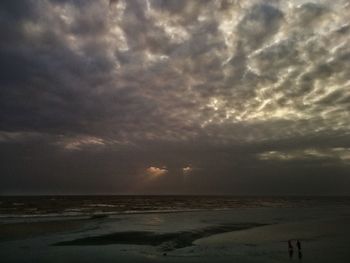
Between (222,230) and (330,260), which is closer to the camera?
(330,260)

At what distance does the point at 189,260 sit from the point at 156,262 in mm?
2703

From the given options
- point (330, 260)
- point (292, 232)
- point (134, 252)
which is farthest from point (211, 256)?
point (292, 232)

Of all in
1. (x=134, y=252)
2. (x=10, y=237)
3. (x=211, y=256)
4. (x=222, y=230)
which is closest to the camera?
(x=211, y=256)

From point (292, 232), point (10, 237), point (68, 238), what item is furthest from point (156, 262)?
point (292, 232)

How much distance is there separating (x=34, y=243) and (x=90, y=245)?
594 centimetres

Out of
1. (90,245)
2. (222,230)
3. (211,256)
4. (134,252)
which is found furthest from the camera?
(222,230)

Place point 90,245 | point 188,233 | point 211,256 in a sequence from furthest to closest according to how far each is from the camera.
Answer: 1. point 188,233
2. point 90,245
3. point 211,256

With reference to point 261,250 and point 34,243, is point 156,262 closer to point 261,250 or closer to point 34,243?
point 261,250

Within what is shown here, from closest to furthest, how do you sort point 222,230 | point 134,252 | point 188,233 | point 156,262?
point 156,262
point 134,252
point 188,233
point 222,230

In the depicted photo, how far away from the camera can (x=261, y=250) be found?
3253 centimetres

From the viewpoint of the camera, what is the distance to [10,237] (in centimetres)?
3981

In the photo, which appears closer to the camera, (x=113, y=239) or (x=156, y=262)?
(x=156, y=262)

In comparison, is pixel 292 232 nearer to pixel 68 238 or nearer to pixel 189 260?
pixel 189 260

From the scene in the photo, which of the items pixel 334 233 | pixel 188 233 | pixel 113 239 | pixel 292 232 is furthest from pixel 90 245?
pixel 334 233
